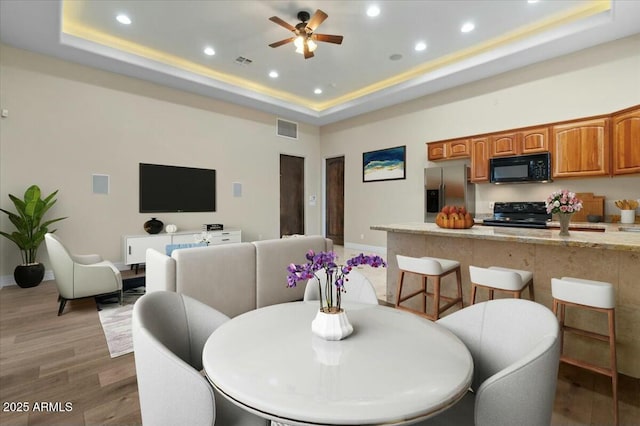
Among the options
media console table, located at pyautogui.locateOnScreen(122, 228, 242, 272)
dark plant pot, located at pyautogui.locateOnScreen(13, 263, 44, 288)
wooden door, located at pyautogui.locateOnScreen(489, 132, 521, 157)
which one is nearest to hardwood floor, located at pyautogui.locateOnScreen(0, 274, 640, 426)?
dark plant pot, located at pyautogui.locateOnScreen(13, 263, 44, 288)

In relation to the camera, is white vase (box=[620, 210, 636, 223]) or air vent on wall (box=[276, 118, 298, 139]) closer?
white vase (box=[620, 210, 636, 223])

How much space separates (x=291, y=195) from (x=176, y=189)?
2.86m

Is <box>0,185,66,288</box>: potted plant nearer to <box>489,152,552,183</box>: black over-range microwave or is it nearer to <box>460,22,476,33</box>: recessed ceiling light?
<box>460,22,476,33</box>: recessed ceiling light

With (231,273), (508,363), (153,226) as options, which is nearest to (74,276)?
Result: (231,273)

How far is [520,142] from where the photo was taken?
14.7 feet

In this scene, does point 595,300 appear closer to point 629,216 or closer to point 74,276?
point 629,216

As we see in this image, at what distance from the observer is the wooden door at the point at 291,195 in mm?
7586

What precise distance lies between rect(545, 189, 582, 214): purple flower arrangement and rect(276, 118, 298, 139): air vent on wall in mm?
6004

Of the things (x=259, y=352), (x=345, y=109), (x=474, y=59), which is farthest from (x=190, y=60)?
(x=259, y=352)

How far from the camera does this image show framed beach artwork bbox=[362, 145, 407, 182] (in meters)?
6.39

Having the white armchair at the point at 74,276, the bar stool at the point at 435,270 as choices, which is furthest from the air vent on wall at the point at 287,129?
the bar stool at the point at 435,270

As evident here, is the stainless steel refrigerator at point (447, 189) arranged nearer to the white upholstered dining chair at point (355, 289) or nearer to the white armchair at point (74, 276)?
the white upholstered dining chair at point (355, 289)

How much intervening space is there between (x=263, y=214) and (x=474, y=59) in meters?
5.02

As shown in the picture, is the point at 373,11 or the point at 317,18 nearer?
the point at 317,18
